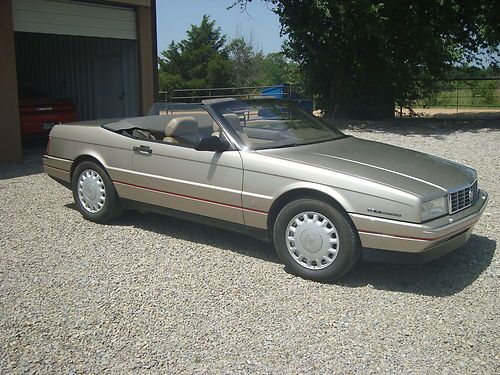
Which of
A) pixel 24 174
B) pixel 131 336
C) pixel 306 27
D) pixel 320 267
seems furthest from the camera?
pixel 306 27

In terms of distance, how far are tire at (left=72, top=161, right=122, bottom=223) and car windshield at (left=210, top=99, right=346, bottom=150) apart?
1620mm

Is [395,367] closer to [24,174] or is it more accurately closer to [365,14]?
[24,174]

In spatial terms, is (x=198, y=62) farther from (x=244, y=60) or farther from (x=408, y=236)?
(x=408, y=236)

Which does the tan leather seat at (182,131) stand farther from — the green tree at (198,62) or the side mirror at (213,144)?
the green tree at (198,62)

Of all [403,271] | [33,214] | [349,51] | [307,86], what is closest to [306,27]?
[349,51]

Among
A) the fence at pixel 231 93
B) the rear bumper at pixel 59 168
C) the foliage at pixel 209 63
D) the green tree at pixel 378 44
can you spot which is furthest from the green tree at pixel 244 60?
the rear bumper at pixel 59 168

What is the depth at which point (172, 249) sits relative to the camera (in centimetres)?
541

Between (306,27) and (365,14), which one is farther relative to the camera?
(306,27)

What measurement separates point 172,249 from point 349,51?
46.8ft

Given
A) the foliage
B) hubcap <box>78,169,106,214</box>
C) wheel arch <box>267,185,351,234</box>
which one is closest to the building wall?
hubcap <box>78,169,106,214</box>

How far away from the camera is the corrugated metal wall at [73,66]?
44.1 ft

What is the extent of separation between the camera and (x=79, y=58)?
14945mm

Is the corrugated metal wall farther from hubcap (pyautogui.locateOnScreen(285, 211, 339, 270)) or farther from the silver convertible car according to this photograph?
hubcap (pyautogui.locateOnScreen(285, 211, 339, 270))

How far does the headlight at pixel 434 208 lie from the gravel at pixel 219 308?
Result: 63 centimetres
